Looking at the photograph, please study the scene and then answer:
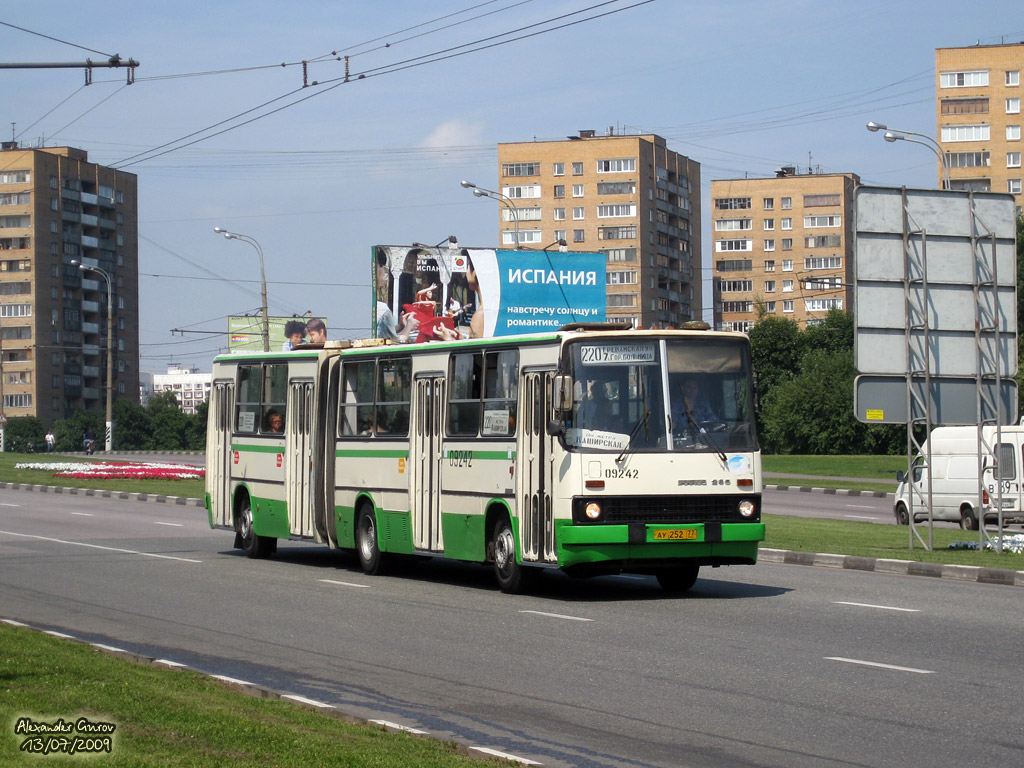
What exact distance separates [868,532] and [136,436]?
9751cm

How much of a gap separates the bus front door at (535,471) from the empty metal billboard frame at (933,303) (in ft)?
22.0

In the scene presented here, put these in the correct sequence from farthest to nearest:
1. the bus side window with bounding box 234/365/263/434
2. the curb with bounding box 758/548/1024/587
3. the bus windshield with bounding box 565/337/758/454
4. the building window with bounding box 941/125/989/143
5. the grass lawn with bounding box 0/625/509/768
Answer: the building window with bounding box 941/125/989/143, the bus side window with bounding box 234/365/263/434, the curb with bounding box 758/548/1024/587, the bus windshield with bounding box 565/337/758/454, the grass lawn with bounding box 0/625/509/768

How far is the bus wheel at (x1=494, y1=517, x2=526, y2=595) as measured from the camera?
16.3 m

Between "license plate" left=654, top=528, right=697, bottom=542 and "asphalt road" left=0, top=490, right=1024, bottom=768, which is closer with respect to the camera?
"asphalt road" left=0, top=490, right=1024, bottom=768

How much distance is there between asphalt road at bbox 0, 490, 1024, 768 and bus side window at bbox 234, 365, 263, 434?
9.40ft

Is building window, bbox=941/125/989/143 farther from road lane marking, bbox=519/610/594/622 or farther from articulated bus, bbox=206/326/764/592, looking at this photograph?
road lane marking, bbox=519/610/594/622

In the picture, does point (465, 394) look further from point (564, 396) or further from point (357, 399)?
point (357, 399)

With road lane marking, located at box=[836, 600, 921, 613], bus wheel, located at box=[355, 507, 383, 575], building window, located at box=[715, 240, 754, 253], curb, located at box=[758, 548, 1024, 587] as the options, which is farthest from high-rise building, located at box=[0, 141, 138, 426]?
road lane marking, located at box=[836, 600, 921, 613]

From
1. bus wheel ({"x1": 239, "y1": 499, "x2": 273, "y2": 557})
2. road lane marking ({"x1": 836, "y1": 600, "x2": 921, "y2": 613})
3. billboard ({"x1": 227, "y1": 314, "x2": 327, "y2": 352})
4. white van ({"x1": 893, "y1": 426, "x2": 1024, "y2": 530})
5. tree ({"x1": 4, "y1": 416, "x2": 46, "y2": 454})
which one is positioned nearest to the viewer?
road lane marking ({"x1": 836, "y1": 600, "x2": 921, "y2": 613})

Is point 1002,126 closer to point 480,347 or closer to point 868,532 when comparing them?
point 868,532

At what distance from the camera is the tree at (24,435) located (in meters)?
113

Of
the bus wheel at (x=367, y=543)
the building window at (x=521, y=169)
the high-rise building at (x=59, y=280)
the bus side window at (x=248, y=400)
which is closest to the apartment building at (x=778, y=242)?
the building window at (x=521, y=169)

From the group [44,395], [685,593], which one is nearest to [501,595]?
[685,593]

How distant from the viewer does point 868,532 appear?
26641 mm
